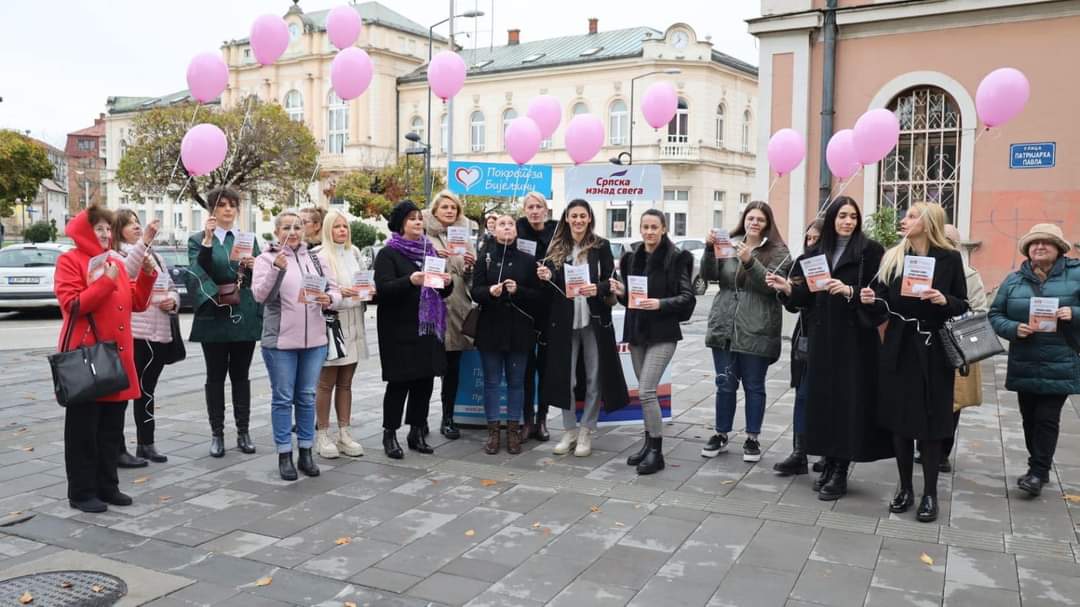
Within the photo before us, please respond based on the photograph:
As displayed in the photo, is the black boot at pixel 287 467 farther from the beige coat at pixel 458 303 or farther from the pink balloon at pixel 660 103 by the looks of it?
the pink balloon at pixel 660 103

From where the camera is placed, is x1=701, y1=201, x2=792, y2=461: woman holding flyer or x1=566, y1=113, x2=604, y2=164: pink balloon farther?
x1=566, y1=113, x2=604, y2=164: pink balloon

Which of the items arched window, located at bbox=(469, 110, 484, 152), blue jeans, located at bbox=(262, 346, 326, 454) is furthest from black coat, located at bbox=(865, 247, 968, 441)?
arched window, located at bbox=(469, 110, 484, 152)

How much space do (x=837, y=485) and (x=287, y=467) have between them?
3.69 metres

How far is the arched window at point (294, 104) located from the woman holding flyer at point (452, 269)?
50.9 meters

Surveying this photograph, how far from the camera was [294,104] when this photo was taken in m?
55.9

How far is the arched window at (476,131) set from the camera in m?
50.2

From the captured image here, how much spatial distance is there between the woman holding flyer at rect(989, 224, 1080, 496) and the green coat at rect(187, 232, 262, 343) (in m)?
5.22

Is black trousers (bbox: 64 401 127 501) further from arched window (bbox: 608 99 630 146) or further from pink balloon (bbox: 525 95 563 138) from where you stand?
arched window (bbox: 608 99 630 146)

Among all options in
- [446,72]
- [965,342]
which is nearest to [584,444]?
[965,342]

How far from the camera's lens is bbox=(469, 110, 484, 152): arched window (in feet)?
165

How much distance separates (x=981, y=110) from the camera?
884 centimetres

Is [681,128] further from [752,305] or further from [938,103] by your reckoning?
[752,305]

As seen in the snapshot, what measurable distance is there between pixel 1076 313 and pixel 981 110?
3.57 meters

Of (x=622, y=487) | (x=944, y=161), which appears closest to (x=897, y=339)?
(x=622, y=487)
